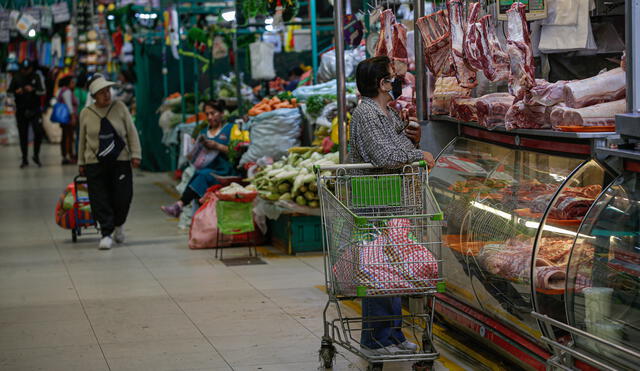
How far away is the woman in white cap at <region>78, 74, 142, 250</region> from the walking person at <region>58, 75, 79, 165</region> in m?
11.5

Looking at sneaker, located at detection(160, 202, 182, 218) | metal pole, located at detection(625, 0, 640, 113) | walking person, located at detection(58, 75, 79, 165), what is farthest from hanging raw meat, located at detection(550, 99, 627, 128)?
walking person, located at detection(58, 75, 79, 165)

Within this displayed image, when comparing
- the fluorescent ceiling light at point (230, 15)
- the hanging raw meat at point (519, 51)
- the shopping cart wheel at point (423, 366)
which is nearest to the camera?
the hanging raw meat at point (519, 51)

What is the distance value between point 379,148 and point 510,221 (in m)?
0.91

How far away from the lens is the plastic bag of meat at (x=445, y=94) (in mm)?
6383

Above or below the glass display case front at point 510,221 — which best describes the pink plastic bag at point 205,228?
below

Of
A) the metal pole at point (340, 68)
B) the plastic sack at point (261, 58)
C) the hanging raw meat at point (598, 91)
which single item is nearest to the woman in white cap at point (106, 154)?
the plastic sack at point (261, 58)

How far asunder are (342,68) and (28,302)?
3.33 metres

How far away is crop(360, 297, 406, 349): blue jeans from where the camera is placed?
5.54 metres

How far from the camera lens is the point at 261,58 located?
13.3 metres

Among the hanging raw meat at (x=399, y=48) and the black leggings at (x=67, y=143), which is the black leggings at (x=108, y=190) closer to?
the hanging raw meat at (x=399, y=48)

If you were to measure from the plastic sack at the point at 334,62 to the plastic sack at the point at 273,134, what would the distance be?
2.95 ft

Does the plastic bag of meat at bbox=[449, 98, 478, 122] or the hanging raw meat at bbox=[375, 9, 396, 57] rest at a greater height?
the hanging raw meat at bbox=[375, 9, 396, 57]

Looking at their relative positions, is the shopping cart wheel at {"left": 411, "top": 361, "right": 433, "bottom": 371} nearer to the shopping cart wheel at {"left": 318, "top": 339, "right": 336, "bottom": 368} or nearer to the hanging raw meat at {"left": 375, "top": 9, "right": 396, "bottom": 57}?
the shopping cart wheel at {"left": 318, "top": 339, "right": 336, "bottom": 368}

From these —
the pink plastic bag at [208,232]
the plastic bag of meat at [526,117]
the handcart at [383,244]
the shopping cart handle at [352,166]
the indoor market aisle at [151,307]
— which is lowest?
the indoor market aisle at [151,307]
